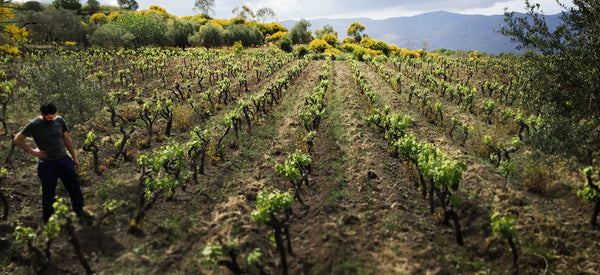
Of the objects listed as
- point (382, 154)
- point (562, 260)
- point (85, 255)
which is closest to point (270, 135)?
point (382, 154)

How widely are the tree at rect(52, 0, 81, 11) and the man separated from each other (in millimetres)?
89160

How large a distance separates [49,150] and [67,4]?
9282cm

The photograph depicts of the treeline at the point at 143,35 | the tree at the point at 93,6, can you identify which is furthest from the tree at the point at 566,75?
the tree at the point at 93,6

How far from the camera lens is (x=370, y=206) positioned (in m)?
7.83

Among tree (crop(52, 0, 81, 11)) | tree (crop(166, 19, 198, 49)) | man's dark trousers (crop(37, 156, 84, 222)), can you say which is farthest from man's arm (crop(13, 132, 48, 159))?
tree (crop(52, 0, 81, 11))

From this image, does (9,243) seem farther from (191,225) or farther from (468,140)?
(468,140)

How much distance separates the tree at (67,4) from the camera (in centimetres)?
7259

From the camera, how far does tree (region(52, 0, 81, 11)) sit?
238ft

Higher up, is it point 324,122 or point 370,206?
point 324,122

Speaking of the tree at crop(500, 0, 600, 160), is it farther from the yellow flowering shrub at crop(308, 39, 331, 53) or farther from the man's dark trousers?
the yellow flowering shrub at crop(308, 39, 331, 53)

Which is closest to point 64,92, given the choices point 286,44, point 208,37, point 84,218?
point 84,218

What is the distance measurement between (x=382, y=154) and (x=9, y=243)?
34.4 feet

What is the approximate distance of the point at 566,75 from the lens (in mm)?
9578

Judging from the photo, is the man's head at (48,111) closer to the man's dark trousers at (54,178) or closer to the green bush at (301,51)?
the man's dark trousers at (54,178)
